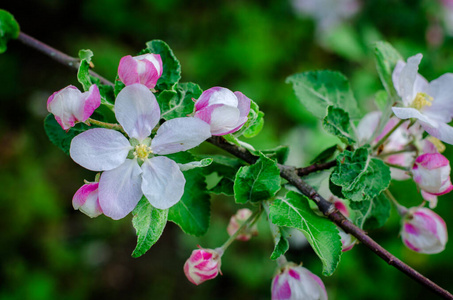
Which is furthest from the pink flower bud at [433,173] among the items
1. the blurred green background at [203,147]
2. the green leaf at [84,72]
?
the blurred green background at [203,147]

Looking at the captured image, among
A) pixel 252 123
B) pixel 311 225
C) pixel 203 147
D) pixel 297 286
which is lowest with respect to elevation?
pixel 203 147

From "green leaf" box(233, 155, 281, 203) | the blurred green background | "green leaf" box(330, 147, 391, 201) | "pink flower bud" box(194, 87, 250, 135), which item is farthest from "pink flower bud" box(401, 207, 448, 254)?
the blurred green background

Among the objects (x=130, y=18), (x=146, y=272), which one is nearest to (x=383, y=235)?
(x=146, y=272)

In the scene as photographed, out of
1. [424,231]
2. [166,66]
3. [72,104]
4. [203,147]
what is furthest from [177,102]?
[203,147]

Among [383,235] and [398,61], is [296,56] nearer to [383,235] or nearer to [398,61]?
[383,235]

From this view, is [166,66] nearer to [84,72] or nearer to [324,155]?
[84,72]

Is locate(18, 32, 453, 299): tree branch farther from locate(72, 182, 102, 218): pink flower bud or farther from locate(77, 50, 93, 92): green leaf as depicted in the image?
locate(72, 182, 102, 218): pink flower bud
